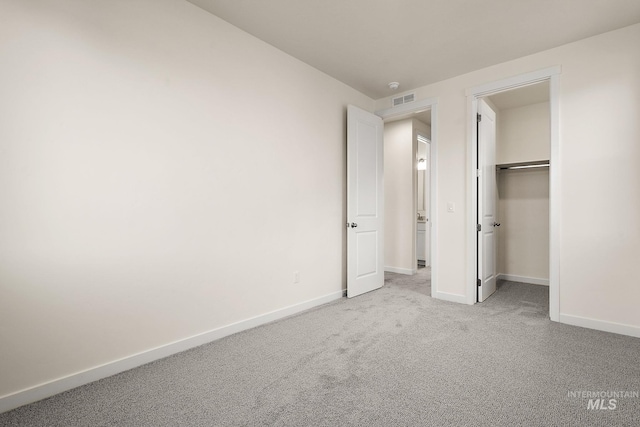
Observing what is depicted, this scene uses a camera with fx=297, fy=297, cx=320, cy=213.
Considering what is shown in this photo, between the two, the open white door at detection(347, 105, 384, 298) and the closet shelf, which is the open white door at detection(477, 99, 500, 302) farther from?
the open white door at detection(347, 105, 384, 298)

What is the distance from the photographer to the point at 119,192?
2.03 metres

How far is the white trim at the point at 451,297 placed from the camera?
3.57m

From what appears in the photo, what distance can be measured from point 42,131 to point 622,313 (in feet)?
15.3

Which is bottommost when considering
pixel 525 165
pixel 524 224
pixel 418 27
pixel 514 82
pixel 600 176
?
pixel 524 224

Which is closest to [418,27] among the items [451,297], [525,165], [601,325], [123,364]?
[451,297]

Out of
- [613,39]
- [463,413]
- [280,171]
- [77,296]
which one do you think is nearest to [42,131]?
[77,296]

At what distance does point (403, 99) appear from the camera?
4.12m

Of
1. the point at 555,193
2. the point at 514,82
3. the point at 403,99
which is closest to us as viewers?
the point at 555,193

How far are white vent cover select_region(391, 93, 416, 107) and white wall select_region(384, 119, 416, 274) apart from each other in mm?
1202

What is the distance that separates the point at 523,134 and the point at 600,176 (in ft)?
6.87

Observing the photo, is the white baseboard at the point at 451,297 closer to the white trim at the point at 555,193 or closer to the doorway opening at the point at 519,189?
the doorway opening at the point at 519,189

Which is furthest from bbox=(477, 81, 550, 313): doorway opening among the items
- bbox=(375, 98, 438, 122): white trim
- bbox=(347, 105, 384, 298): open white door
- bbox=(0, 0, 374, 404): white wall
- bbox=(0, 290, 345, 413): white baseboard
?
bbox=(0, 290, 345, 413): white baseboard

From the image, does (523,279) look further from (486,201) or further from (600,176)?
(600,176)

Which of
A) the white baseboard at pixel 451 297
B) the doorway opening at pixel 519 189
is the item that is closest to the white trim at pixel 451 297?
the white baseboard at pixel 451 297
